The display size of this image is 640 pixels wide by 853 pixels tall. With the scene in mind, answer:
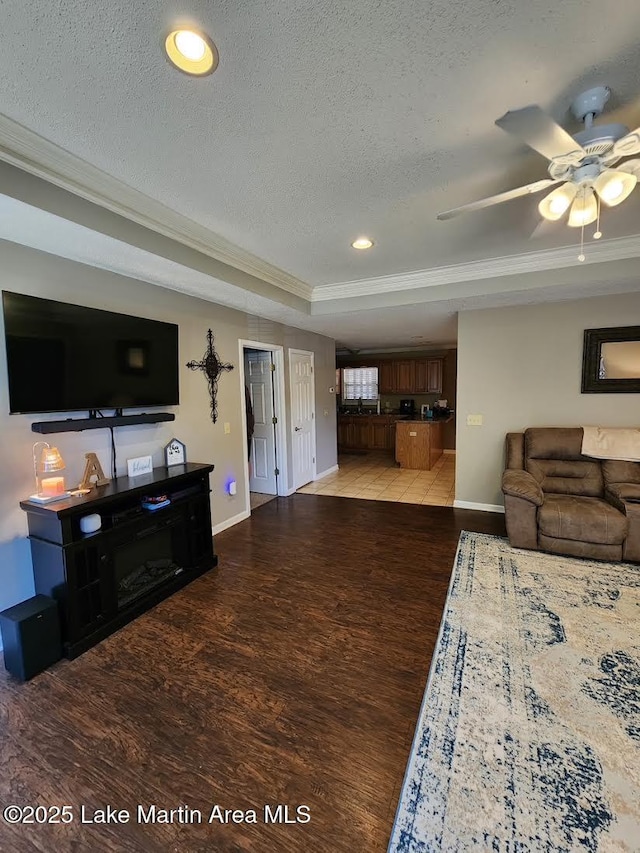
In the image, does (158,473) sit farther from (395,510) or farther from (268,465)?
(395,510)

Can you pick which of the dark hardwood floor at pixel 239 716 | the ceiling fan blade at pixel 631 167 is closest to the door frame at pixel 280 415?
the dark hardwood floor at pixel 239 716

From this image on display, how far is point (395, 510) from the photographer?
4.57 meters

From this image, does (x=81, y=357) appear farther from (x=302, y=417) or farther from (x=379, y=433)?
(x=379, y=433)

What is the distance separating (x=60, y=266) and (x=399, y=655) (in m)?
3.25

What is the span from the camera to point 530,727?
1622 millimetres

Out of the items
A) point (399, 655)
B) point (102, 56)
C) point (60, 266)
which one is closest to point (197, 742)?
point (399, 655)

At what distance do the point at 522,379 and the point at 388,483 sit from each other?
2.50 m

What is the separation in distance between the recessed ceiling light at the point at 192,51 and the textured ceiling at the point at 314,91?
3cm

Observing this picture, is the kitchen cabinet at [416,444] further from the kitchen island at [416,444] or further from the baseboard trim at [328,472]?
the baseboard trim at [328,472]

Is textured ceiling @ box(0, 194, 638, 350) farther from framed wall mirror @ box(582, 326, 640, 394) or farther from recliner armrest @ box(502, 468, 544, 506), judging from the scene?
recliner armrest @ box(502, 468, 544, 506)

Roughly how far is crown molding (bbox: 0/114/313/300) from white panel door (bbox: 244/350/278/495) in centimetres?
191

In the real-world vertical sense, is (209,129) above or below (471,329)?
above

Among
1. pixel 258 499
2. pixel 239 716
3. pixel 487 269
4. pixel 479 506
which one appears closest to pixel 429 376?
pixel 479 506

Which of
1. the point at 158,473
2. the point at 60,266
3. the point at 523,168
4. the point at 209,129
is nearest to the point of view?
the point at 209,129
